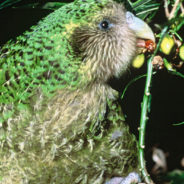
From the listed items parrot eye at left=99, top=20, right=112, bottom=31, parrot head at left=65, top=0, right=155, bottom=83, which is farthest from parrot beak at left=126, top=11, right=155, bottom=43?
parrot eye at left=99, top=20, right=112, bottom=31

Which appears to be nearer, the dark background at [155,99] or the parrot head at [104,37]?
the parrot head at [104,37]

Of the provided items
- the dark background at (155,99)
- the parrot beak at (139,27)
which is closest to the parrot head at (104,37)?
the parrot beak at (139,27)

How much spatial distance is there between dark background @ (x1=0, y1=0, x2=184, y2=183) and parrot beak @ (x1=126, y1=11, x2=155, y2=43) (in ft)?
0.94

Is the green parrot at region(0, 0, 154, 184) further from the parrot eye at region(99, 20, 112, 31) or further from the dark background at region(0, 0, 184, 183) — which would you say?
the dark background at region(0, 0, 184, 183)

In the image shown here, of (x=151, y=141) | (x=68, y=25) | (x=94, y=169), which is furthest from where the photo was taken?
(x=151, y=141)

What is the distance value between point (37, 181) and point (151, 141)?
143 cm

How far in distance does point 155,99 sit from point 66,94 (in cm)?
105

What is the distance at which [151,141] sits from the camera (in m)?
3.00

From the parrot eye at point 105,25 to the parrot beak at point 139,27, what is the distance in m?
0.16

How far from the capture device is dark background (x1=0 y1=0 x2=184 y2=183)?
235cm

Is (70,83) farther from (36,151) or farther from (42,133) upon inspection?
(36,151)

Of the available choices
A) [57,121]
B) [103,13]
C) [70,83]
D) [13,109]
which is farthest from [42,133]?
[103,13]

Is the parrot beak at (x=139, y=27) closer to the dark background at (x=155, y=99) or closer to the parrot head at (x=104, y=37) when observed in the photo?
the parrot head at (x=104, y=37)

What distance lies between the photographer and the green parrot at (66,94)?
1830mm
